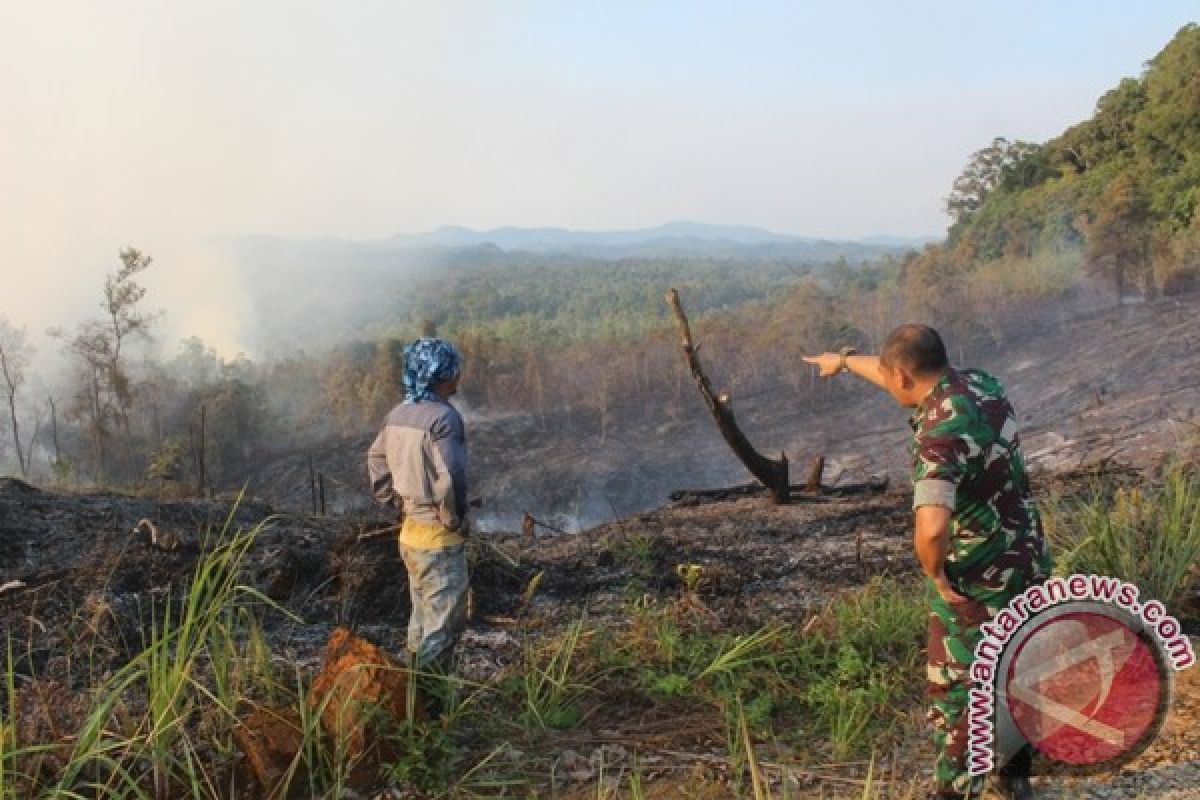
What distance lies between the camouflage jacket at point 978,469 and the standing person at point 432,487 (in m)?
1.59

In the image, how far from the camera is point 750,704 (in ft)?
11.3

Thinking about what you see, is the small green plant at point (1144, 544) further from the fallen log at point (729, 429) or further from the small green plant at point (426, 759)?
the fallen log at point (729, 429)

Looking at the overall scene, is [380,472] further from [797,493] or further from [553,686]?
[797,493]

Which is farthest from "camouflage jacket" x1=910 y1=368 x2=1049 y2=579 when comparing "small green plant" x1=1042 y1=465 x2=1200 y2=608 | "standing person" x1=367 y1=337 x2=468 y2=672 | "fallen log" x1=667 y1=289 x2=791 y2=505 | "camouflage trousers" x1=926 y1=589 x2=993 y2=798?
"fallen log" x1=667 y1=289 x2=791 y2=505

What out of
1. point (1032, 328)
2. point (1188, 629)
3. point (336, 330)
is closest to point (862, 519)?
point (1188, 629)

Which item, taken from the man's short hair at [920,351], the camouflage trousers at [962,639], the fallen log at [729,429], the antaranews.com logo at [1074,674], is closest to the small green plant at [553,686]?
the camouflage trousers at [962,639]

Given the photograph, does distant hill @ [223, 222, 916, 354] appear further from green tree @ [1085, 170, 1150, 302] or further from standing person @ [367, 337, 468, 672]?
standing person @ [367, 337, 468, 672]

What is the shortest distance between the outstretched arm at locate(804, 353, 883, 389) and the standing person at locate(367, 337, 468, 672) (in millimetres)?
1413

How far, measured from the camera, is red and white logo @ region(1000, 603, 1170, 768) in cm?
252

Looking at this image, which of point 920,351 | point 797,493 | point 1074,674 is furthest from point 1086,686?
point 797,493

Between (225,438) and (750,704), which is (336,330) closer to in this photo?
(225,438)

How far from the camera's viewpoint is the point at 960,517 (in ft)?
7.91

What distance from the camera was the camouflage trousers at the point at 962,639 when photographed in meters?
2.42

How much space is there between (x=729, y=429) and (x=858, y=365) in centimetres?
414
